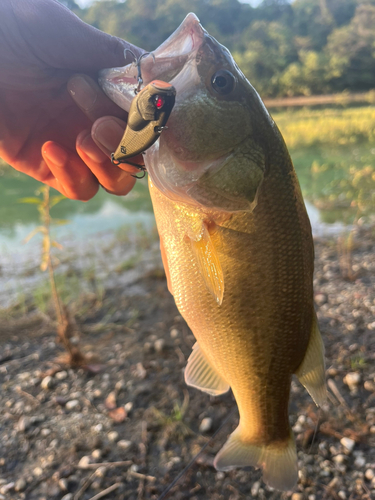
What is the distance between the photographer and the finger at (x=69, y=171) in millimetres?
1739

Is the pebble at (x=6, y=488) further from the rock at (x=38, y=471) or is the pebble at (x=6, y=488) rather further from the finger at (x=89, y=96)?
the finger at (x=89, y=96)

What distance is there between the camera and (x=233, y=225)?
1.29 meters

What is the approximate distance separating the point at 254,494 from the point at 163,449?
0.64m

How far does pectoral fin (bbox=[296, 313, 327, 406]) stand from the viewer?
1.42m

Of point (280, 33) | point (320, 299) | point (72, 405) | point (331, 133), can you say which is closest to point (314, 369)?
point (72, 405)

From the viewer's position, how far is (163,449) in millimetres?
2234

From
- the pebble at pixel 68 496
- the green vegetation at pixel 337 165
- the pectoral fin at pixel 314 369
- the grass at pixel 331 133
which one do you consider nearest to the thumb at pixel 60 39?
the pectoral fin at pixel 314 369

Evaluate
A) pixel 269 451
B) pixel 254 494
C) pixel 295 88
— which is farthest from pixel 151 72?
pixel 295 88

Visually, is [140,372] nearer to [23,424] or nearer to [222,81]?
[23,424]

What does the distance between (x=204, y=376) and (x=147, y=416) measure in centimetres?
112

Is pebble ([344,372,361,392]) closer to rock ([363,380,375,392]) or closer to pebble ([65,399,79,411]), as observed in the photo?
rock ([363,380,375,392])

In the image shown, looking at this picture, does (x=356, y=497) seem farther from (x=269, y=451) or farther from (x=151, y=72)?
(x=151, y=72)

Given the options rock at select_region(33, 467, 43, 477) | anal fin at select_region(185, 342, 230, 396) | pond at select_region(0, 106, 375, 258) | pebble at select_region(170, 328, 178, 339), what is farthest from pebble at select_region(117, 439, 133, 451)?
pond at select_region(0, 106, 375, 258)

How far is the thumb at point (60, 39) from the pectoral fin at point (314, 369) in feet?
4.89
